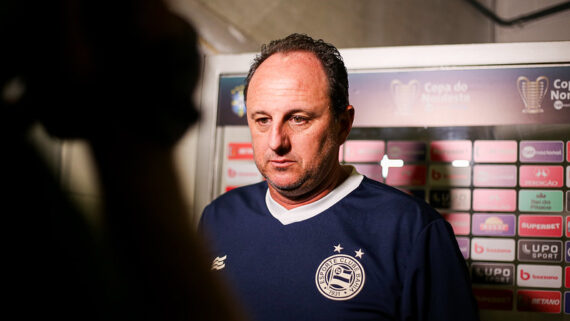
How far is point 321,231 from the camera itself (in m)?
0.78

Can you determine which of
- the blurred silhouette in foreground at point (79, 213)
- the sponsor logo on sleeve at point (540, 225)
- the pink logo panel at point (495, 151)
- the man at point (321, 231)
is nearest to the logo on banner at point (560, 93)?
the pink logo panel at point (495, 151)

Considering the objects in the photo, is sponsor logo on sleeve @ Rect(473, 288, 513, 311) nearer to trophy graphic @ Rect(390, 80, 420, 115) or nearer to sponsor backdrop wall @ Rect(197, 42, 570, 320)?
sponsor backdrop wall @ Rect(197, 42, 570, 320)

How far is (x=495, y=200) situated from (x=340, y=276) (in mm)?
478

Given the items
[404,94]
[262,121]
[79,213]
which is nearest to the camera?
[79,213]

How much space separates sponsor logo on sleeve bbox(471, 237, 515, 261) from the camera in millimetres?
964

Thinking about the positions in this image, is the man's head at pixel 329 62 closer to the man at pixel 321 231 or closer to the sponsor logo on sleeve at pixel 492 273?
the man at pixel 321 231

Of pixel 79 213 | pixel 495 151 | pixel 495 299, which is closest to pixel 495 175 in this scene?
pixel 495 151

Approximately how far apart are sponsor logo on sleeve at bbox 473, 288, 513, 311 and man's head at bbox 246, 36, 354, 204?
483 mm

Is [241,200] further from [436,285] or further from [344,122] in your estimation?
[436,285]

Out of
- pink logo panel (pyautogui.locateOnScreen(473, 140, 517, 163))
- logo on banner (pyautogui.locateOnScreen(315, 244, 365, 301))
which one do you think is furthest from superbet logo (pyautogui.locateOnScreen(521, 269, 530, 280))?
logo on banner (pyautogui.locateOnScreen(315, 244, 365, 301))

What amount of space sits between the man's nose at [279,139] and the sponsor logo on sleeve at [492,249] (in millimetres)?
523

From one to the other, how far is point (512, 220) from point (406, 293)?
43 cm

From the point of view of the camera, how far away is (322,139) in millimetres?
782

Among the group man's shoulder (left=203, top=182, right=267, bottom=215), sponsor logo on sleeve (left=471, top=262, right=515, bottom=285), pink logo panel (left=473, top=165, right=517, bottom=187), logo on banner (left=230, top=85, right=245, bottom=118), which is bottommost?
sponsor logo on sleeve (left=471, top=262, right=515, bottom=285)
